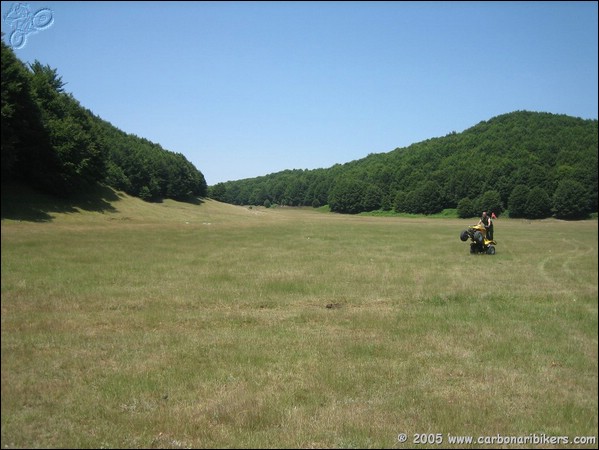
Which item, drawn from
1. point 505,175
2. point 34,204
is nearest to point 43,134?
point 34,204

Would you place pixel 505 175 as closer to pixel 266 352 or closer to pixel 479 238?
pixel 479 238

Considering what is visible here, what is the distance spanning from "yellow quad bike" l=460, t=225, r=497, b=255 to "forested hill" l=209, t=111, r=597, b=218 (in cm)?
123

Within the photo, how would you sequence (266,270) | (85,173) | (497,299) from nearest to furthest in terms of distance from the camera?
(85,173)
(497,299)
(266,270)

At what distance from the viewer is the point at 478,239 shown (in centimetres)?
2117

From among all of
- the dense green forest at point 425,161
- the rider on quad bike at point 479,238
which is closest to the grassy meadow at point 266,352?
the dense green forest at point 425,161

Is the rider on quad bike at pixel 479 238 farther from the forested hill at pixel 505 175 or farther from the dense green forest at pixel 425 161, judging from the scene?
the dense green forest at pixel 425 161

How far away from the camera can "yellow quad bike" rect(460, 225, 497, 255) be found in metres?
20.7

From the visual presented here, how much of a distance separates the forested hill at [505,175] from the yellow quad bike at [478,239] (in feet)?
4.02

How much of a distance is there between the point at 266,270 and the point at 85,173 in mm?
10002

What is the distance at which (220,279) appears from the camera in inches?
612

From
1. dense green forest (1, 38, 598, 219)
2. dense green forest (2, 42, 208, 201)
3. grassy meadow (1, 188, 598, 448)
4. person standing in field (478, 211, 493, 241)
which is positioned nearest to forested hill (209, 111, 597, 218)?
dense green forest (1, 38, 598, 219)

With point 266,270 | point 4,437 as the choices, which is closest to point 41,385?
point 4,437

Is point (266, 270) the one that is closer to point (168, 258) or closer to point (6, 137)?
point (168, 258)

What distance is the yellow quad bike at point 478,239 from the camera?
814 inches
